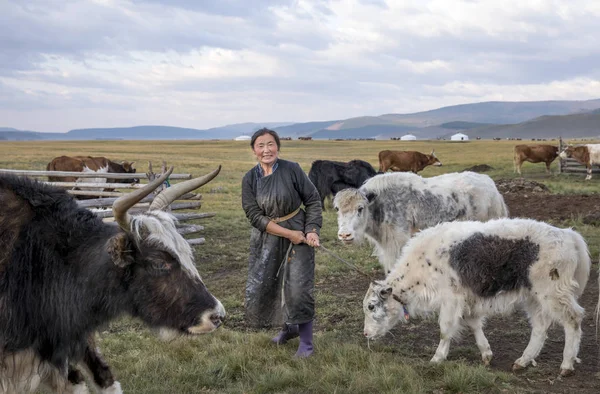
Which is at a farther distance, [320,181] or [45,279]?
[320,181]

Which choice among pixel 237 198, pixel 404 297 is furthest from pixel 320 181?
pixel 404 297

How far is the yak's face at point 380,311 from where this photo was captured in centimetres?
561

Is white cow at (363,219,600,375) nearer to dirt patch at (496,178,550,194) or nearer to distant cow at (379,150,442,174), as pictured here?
dirt patch at (496,178,550,194)

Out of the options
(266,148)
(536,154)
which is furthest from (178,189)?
(536,154)

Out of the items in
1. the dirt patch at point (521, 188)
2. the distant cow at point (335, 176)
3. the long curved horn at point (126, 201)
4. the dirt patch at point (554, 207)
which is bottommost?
the dirt patch at point (554, 207)

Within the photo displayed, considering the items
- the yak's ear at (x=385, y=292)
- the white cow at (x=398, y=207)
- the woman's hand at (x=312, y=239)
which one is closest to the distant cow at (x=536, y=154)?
the white cow at (x=398, y=207)

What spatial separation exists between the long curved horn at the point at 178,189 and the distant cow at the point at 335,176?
1400cm

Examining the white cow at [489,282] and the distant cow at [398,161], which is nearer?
the white cow at [489,282]

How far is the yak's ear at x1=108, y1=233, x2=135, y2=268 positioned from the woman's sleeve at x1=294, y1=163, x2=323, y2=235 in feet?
6.97

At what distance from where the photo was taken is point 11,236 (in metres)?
3.21

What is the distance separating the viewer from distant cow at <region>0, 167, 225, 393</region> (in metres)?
3.19

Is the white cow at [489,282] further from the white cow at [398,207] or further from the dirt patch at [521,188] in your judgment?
the dirt patch at [521,188]

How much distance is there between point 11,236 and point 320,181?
14.9 m

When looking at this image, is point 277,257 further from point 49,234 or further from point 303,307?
point 49,234
